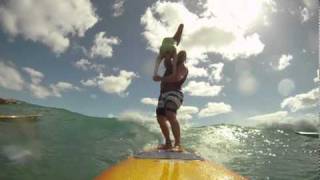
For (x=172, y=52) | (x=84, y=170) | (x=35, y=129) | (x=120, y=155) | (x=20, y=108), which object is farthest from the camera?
(x=20, y=108)

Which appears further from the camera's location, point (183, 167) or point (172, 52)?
point (172, 52)

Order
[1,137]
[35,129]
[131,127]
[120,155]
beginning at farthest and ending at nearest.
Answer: [131,127] < [35,129] < [1,137] < [120,155]

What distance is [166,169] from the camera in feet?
12.8

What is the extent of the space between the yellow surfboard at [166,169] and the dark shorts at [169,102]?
0.79 meters

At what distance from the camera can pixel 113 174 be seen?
396 centimetres

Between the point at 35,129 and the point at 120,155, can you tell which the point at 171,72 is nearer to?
the point at 120,155

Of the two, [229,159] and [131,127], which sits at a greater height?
[131,127]

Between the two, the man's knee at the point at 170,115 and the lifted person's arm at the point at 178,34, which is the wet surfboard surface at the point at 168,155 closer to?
the man's knee at the point at 170,115

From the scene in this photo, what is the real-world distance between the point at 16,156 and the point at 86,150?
255 cm

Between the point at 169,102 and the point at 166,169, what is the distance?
1.61 meters

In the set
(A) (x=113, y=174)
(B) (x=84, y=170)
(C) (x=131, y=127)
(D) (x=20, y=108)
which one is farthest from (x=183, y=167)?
(D) (x=20, y=108)

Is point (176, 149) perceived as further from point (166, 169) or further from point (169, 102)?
point (166, 169)

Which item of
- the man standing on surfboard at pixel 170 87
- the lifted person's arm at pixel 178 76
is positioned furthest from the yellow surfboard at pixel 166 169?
the lifted person's arm at pixel 178 76

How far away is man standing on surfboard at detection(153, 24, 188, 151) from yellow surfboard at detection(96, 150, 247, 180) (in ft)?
1.77
